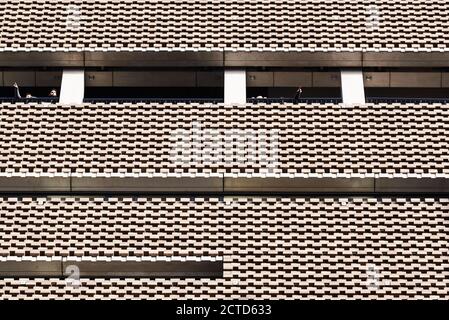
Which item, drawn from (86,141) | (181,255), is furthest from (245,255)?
(86,141)

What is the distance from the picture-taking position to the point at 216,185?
4322 cm

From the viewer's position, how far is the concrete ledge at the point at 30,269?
40062 mm

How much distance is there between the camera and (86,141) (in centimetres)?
4456

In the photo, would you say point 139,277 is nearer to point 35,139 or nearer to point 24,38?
point 35,139

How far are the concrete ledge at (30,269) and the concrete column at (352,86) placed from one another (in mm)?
15160

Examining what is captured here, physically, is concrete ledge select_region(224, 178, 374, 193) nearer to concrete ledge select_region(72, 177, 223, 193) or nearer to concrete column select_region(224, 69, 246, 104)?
concrete ledge select_region(72, 177, 223, 193)

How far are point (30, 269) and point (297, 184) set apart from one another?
1120 cm

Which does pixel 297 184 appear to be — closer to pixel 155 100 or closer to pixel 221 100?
pixel 221 100

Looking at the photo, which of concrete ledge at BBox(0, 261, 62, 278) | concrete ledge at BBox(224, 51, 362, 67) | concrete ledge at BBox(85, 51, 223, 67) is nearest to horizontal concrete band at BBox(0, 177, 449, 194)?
concrete ledge at BBox(0, 261, 62, 278)

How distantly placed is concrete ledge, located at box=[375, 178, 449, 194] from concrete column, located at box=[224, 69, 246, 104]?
7512mm

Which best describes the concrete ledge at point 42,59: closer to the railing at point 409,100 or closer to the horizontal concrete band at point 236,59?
the horizontal concrete band at point 236,59
